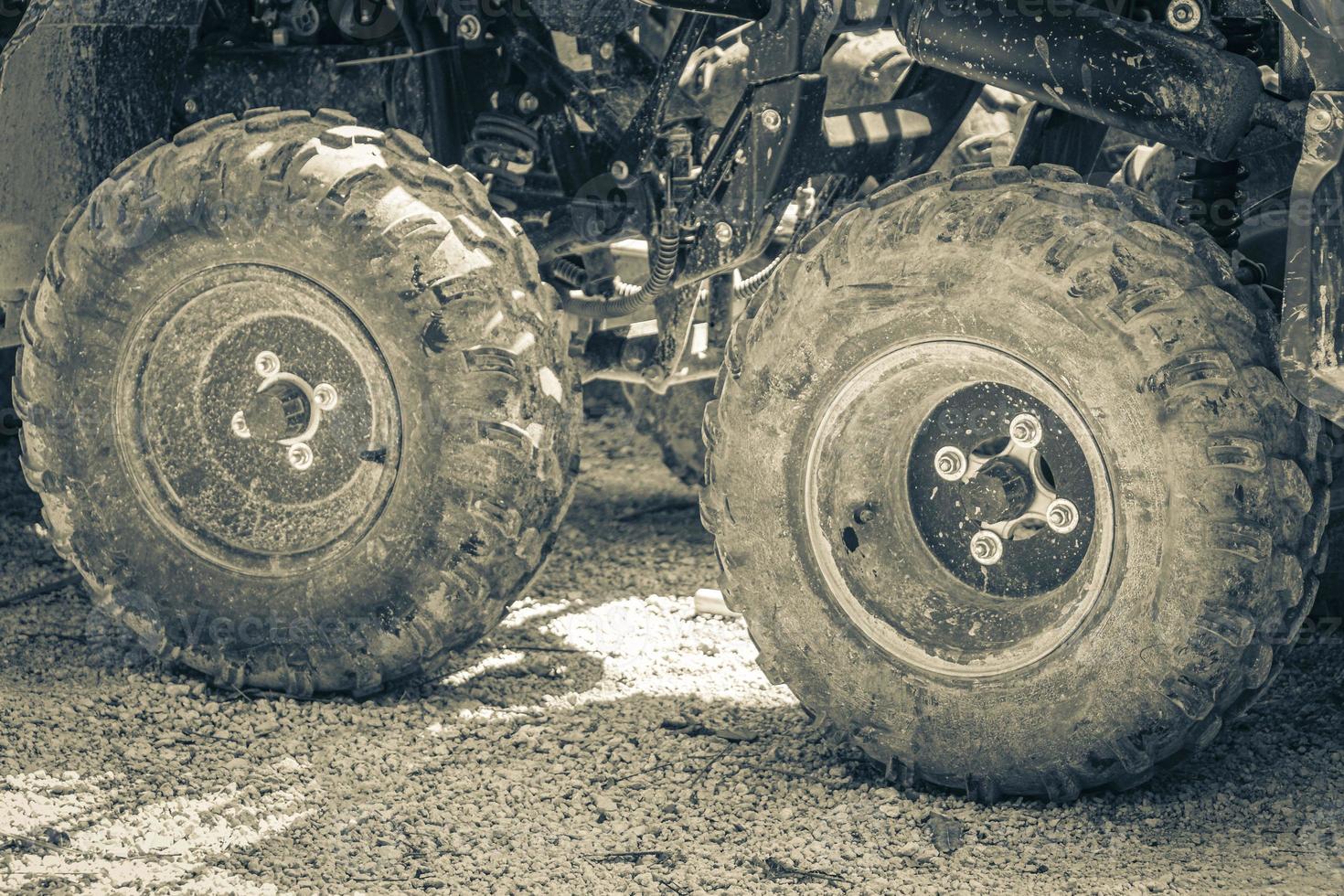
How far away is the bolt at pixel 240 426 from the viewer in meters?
4.05

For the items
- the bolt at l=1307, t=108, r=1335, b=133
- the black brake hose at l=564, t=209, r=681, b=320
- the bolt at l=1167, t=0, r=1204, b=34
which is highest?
the bolt at l=1167, t=0, r=1204, b=34

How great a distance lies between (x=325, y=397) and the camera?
3955 mm

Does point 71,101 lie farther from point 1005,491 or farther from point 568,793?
point 1005,491

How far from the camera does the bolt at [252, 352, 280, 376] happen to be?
13.1 feet

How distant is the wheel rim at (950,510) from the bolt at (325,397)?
1.15m

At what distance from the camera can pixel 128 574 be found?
4.14 metres

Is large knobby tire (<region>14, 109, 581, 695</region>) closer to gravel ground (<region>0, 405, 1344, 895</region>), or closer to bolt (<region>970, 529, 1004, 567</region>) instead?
gravel ground (<region>0, 405, 1344, 895</region>)

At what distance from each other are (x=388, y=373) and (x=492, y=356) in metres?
0.25

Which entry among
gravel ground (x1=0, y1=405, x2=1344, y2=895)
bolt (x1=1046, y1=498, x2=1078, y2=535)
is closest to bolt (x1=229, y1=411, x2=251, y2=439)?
gravel ground (x1=0, y1=405, x2=1344, y2=895)

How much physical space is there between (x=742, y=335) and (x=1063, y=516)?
0.75 m

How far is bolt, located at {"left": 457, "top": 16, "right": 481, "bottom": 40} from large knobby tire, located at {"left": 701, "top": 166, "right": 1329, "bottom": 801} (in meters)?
1.30

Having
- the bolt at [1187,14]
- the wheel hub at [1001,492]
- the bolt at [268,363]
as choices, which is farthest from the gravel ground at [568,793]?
the bolt at [1187,14]

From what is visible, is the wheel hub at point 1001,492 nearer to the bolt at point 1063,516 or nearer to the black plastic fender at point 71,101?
the bolt at point 1063,516

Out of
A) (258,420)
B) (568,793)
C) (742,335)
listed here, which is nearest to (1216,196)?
(742,335)
